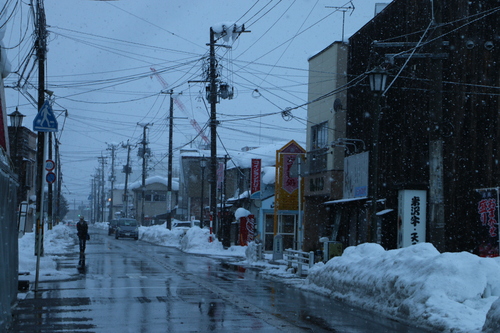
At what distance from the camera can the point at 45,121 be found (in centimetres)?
1452

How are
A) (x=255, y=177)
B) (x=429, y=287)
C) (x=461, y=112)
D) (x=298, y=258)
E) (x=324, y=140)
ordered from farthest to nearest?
(x=255, y=177) → (x=324, y=140) → (x=461, y=112) → (x=298, y=258) → (x=429, y=287)

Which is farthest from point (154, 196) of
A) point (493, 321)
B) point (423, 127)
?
point (493, 321)

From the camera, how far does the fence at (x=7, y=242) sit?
864cm

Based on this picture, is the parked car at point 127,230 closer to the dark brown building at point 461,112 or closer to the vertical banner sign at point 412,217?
the dark brown building at point 461,112

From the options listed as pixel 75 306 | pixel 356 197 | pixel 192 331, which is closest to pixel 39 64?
pixel 356 197

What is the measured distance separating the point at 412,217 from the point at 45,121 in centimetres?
1211

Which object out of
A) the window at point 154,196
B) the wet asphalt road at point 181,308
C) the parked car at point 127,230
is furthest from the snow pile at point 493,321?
the window at point 154,196

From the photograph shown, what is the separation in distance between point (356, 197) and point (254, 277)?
→ 759 cm

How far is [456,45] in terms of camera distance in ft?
68.5

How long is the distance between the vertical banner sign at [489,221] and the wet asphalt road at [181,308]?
6.54 m

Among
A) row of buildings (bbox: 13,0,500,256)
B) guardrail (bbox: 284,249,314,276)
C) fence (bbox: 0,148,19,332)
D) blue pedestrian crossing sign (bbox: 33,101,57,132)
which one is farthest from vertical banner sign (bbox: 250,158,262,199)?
fence (bbox: 0,148,19,332)

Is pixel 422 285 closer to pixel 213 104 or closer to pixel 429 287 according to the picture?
pixel 429 287

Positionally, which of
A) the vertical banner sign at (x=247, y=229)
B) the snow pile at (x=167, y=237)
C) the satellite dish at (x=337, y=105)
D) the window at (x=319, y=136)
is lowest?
the snow pile at (x=167, y=237)

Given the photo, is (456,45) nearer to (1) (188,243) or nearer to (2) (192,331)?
(2) (192,331)
